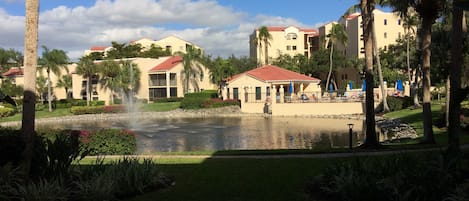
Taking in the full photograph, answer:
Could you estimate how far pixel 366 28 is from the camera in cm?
1725

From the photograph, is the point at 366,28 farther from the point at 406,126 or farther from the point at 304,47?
the point at 304,47

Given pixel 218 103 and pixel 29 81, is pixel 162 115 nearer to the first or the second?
pixel 218 103

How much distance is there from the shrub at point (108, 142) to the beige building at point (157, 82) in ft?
160

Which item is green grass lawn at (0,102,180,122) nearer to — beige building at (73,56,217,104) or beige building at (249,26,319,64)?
beige building at (73,56,217,104)

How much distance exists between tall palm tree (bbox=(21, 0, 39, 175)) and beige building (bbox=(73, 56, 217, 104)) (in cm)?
5771

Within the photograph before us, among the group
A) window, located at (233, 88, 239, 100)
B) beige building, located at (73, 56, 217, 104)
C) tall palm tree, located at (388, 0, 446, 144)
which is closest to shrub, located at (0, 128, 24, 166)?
tall palm tree, located at (388, 0, 446, 144)

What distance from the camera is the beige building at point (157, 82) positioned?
2618 inches

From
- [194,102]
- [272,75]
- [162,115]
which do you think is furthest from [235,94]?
[162,115]

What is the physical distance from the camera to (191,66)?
66812mm

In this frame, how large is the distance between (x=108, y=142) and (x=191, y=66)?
50.2m

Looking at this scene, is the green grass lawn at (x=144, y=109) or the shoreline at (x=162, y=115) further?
the green grass lawn at (x=144, y=109)

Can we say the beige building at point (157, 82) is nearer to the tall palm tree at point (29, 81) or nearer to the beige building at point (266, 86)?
the beige building at point (266, 86)

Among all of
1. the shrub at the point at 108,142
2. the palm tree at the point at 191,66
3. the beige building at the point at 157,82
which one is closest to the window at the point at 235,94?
the palm tree at the point at 191,66

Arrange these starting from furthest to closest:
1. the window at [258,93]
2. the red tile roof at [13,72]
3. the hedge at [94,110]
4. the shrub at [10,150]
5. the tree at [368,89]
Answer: the red tile roof at [13,72] < the hedge at [94,110] < the window at [258,93] < the tree at [368,89] < the shrub at [10,150]
